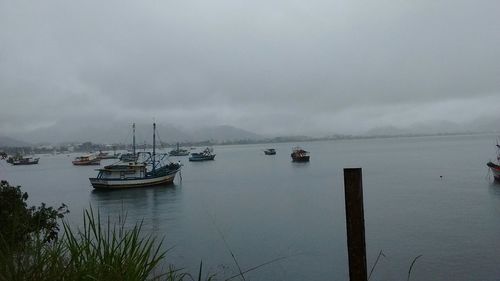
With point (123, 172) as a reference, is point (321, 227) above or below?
below

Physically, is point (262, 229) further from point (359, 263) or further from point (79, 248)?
point (79, 248)

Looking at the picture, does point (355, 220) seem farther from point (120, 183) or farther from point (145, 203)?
point (120, 183)

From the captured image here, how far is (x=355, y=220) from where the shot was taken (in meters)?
6.18

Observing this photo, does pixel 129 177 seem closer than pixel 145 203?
No

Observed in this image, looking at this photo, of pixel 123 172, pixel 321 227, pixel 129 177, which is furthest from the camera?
pixel 123 172

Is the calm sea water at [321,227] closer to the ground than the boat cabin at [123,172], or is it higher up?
closer to the ground

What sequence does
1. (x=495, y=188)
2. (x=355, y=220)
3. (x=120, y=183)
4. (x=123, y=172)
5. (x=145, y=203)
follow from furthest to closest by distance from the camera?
1. (x=123, y=172)
2. (x=120, y=183)
3. (x=495, y=188)
4. (x=145, y=203)
5. (x=355, y=220)

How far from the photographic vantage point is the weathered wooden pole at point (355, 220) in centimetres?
597

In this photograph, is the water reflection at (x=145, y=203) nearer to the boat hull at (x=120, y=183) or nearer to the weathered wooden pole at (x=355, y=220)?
the boat hull at (x=120, y=183)

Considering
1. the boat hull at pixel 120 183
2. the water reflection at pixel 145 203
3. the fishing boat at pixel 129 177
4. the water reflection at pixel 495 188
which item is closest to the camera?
the water reflection at pixel 145 203

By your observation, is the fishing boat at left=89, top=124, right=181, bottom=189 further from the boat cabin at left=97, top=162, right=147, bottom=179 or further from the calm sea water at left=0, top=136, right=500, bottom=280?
the calm sea water at left=0, top=136, right=500, bottom=280

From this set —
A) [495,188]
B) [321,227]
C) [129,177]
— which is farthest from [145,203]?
[495,188]

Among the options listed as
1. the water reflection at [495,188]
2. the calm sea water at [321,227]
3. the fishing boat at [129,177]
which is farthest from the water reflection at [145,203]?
the water reflection at [495,188]

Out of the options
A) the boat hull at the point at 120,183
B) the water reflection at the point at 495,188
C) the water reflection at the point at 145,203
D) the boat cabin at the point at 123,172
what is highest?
the boat cabin at the point at 123,172
